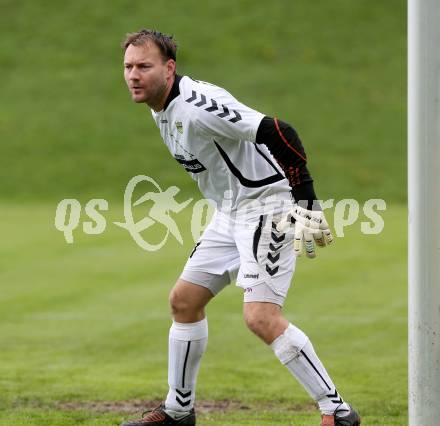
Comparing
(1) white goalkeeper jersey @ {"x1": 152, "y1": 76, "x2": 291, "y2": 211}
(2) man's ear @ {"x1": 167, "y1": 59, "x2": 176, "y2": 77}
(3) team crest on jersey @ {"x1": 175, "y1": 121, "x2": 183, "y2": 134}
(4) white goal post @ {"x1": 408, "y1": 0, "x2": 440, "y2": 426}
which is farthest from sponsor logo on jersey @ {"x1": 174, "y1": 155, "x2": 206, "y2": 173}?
(4) white goal post @ {"x1": 408, "y1": 0, "x2": 440, "y2": 426}

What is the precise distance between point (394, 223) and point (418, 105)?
55.2 ft

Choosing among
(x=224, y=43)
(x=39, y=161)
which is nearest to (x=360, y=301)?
(x=39, y=161)

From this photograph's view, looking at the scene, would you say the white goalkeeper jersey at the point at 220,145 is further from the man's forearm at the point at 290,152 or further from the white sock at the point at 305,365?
the white sock at the point at 305,365

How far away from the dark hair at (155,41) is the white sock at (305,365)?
190 cm

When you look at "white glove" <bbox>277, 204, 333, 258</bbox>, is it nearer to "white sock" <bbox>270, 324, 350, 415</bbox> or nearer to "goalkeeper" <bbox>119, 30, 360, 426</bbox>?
"goalkeeper" <bbox>119, 30, 360, 426</bbox>

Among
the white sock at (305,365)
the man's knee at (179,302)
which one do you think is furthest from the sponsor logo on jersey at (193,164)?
the white sock at (305,365)

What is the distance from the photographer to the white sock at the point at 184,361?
676 cm

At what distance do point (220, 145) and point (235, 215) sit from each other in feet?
1.76

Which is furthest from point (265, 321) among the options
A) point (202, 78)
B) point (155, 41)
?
point (202, 78)

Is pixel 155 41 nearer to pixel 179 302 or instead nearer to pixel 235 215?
pixel 235 215

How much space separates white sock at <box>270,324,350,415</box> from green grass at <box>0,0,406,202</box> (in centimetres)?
2174

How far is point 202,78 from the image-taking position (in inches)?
1382

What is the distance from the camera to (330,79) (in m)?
35.7

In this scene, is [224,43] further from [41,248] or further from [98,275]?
[98,275]
